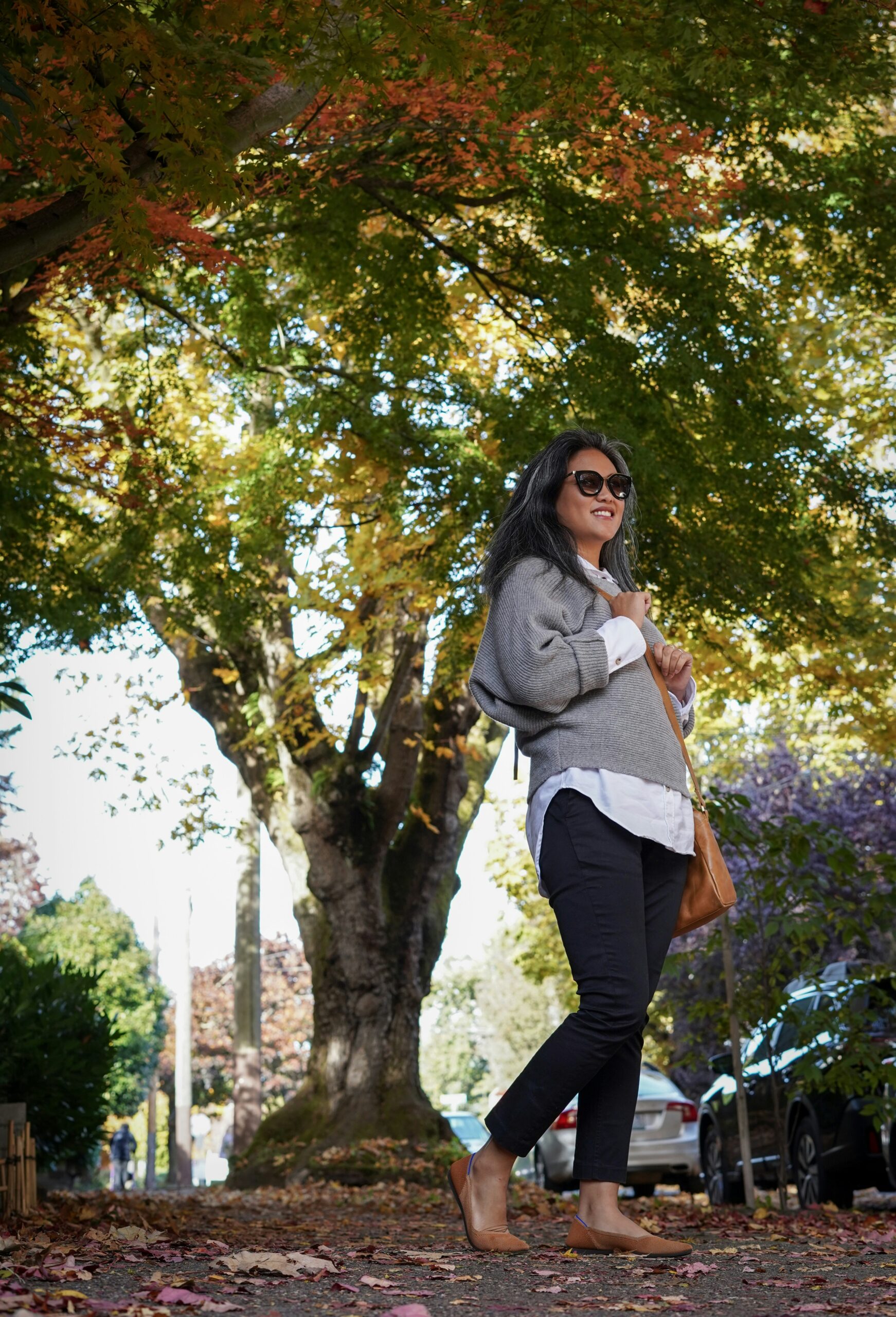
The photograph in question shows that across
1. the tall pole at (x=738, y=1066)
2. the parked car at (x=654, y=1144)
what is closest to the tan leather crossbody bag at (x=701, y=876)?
the tall pole at (x=738, y=1066)

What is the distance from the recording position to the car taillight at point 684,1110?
13984mm

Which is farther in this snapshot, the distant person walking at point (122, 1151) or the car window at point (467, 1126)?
the distant person walking at point (122, 1151)

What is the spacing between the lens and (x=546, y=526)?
389cm

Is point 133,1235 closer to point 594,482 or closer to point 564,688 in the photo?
point 564,688

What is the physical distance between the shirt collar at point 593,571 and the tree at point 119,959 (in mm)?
37435

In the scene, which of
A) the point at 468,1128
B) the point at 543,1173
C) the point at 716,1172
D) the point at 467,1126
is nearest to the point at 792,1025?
the point at 716,1172

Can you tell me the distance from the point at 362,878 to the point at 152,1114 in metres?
38.0

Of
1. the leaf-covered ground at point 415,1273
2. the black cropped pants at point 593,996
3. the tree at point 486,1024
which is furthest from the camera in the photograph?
the tree at point 486,1024

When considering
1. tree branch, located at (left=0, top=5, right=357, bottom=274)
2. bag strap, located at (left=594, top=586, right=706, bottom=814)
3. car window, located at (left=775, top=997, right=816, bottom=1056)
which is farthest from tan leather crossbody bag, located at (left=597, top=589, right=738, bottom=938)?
car window, located at (left=775, top=997, right=816, bottom=1056)

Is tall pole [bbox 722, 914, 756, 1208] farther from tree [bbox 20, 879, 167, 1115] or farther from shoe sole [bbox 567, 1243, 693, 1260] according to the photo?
tree [bbox 20, 879, 167, 1115]

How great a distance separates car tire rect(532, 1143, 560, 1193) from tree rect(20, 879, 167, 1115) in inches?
996

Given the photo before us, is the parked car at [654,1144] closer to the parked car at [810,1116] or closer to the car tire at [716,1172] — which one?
the car tire at [716,1172]

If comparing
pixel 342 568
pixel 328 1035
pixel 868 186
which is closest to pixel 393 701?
pixel 342 568

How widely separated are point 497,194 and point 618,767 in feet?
20.1
